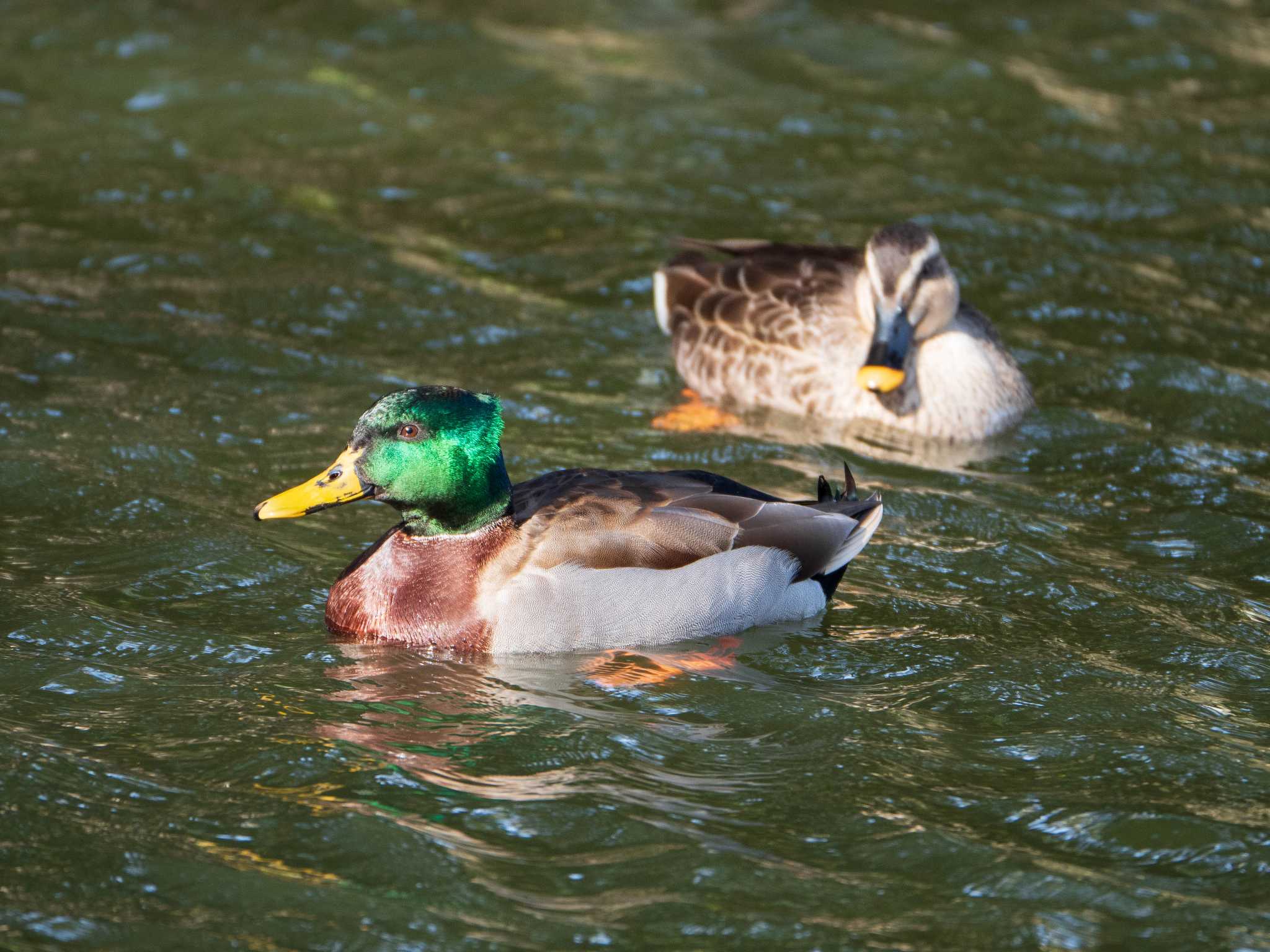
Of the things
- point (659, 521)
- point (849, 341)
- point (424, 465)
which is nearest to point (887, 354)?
point (849, 341)

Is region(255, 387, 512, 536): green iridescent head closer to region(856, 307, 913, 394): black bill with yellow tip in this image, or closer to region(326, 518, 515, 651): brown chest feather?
region(326, 518, 515, 651): brown chest feather

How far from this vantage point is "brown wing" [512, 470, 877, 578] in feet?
21.2

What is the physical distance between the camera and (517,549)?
6.51 metres

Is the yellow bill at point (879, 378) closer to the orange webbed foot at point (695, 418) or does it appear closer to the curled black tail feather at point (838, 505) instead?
the orange webbed foot at point (695, 418)

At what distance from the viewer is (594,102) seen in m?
13.7

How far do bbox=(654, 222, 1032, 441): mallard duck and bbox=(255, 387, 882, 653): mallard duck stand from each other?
2437mm

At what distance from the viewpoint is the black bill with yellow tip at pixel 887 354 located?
29.1ft

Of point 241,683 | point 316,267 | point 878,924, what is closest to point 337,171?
point 316,267

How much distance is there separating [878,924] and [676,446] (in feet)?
14.1

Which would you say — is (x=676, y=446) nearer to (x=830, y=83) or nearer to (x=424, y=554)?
(x=424, y=554)

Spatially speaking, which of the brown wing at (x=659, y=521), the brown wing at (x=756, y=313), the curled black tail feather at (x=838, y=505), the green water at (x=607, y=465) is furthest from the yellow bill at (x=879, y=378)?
the brown wing at (x=659, y=521)

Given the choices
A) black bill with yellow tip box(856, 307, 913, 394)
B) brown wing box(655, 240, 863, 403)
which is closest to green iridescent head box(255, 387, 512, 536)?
black bill with yellow tip box(856, 307, 913, 394)

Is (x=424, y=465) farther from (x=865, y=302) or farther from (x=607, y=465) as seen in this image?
(x=865, y=302)

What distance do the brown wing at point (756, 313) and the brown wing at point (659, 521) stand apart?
2.59 metres
